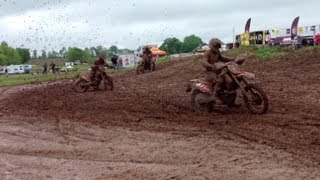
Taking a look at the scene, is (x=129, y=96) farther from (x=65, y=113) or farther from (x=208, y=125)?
(x=208, y=125)

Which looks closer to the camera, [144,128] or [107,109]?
Result: [144,128]

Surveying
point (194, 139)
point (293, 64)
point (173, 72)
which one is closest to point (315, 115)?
point (194, 139)

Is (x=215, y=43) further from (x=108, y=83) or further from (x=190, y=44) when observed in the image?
(x=190, y=44)

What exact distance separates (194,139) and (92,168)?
2.45 m

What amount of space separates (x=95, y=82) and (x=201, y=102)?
8.71 metres

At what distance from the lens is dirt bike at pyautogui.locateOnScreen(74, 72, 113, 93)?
20.8m

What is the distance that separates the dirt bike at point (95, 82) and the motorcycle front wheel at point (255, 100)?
370 inches

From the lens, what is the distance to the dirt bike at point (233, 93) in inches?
474

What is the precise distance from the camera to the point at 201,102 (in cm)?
1313

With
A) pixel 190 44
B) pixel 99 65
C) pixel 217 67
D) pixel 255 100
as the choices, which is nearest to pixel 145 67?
pixel 99 65

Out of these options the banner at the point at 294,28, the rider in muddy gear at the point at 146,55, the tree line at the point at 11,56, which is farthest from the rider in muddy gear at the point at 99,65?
the tree line at the point at 11,56

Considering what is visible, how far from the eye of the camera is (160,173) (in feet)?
24.6

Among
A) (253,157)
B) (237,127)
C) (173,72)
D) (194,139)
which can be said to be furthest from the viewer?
(173,72)

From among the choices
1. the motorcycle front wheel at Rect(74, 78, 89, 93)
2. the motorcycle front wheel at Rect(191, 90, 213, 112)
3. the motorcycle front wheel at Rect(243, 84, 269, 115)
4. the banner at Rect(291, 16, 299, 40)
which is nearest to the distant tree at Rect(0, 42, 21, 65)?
the banner at Rect(291, 16, 299, 40)
